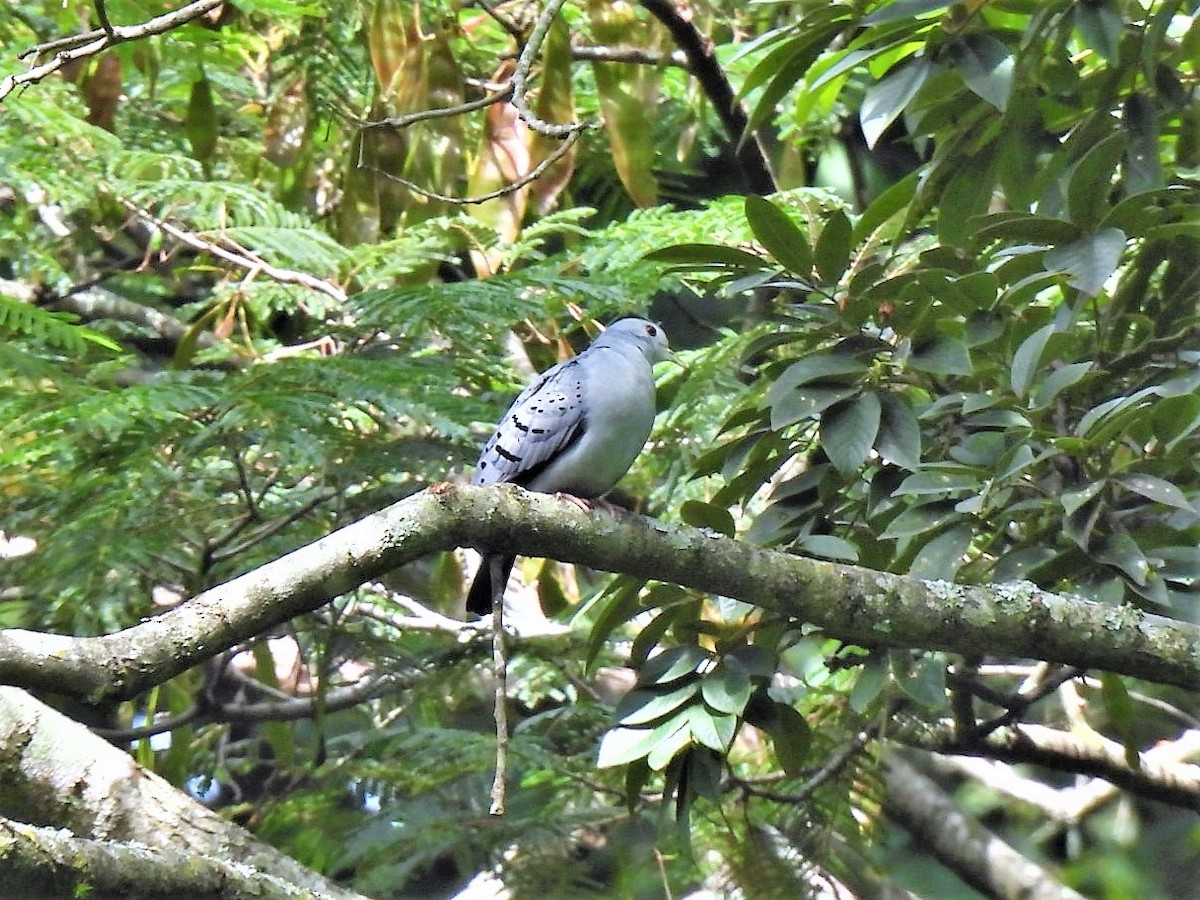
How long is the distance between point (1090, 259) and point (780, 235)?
64 cm

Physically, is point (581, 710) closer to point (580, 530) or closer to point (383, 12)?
point (580, 530)

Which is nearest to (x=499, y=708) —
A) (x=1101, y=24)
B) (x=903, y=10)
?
(x=903, y=10)

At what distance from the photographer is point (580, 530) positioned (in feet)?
8.66

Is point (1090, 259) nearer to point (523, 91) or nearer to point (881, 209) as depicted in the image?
point (881, 209)

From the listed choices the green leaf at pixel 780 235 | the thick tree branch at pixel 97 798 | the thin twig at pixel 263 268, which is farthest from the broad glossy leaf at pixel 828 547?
the thin twig at pixel 263 268

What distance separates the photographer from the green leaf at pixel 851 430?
283 centimetres

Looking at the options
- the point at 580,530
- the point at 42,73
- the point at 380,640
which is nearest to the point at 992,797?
the point at 380,640

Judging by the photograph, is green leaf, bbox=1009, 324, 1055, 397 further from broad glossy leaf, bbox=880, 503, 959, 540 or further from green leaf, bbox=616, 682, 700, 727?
green leaf, bbox=616, 682, 700, 727

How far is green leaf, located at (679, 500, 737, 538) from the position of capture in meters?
2.95

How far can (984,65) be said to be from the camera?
9.75 ft

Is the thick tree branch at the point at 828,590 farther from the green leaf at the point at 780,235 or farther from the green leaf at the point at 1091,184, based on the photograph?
the green leaf at the point at 1091,184

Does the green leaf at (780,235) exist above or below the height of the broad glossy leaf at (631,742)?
above

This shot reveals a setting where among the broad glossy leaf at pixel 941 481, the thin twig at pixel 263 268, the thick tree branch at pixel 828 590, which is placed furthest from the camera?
the thin twig at pixel 263 268

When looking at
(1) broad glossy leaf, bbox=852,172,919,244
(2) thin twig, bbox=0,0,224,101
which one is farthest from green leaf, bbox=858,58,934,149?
(2) thin twig, bbox=0,0,224,101
